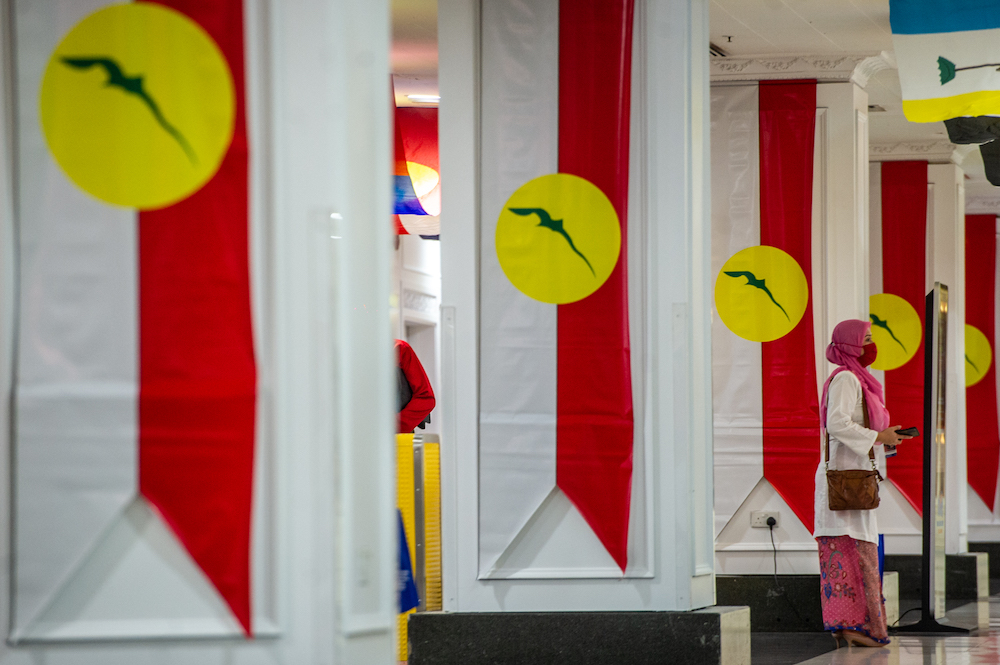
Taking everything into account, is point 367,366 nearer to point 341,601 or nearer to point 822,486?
point 341,601

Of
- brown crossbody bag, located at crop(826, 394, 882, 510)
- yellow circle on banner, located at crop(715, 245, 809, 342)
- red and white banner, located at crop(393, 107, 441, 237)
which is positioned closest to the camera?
brown crossbody bag, located at crop(826, 394, 882, 510)

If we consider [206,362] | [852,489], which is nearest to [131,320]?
[206,362]

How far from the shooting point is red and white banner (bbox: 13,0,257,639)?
98.0 inches

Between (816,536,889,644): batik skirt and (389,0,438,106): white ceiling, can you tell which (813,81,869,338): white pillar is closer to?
(816,536,889,644): batik skirt

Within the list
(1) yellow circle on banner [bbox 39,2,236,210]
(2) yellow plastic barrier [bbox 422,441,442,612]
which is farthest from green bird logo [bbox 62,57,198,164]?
(2) yellow plastic barrier [bbox 422,441,442,612]

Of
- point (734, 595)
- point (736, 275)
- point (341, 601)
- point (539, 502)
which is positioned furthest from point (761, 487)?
point (341, 601)

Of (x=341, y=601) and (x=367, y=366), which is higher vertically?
(x=367, y=366)

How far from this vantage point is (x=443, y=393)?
4.27m

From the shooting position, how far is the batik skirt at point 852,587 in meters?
5.41

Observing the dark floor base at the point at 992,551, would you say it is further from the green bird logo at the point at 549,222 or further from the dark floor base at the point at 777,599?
the green bird logo at the point at 549,222

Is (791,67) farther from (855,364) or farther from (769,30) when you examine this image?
(855,364)

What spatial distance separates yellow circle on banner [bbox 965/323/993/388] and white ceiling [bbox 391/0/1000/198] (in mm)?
4432

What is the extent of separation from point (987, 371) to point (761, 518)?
5.69 meters

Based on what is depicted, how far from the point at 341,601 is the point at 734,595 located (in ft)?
14.4
